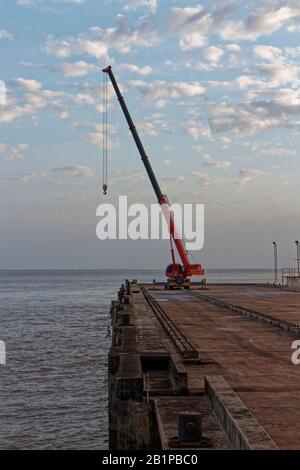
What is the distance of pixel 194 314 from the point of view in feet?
114

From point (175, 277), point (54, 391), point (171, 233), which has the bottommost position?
point (54, 391)

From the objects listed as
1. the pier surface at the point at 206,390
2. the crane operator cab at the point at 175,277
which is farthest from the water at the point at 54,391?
the crane operator cab at the point at 175,277

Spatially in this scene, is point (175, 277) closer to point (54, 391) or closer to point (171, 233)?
point (171, 233)

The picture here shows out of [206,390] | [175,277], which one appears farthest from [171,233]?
[206,390]

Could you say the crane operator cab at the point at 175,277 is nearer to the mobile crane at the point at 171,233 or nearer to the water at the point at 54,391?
the mobile crane at the point at 171,233

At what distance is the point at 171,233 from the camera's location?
78.4 meters

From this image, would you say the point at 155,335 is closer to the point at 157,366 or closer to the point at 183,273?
the point at 157,366

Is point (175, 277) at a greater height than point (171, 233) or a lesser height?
lesser

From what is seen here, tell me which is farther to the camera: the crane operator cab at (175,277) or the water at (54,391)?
the crane operator cab at (175,277)

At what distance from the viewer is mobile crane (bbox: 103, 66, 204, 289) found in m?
73.4

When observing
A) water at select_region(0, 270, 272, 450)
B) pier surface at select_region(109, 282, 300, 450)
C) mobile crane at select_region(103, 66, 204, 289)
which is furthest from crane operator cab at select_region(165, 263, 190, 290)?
pier surface at select_region(109, 282, 300, 450)

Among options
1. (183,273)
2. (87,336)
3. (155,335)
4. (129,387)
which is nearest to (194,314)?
(155,335)

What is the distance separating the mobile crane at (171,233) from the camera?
73375mm
